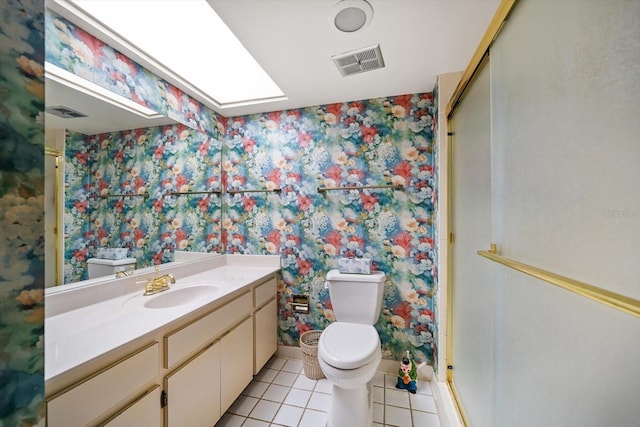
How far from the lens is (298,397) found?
1.79m

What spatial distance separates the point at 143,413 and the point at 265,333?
1080mm

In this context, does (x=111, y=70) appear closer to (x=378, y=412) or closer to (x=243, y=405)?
(x=243, y=405)

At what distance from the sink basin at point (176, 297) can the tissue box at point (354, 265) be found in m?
0.92

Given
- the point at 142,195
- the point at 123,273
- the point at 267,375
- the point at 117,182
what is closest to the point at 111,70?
the point at 117,182

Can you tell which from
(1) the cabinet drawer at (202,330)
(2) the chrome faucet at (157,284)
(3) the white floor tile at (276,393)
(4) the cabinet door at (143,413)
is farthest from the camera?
(3) the white floor tile at (276,393)

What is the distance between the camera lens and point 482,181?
1.21 m

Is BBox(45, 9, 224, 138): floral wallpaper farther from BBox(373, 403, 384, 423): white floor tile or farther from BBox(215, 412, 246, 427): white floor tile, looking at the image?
BBox(373, 403, 384, 423): white floor tile

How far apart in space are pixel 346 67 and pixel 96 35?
138 centimetres

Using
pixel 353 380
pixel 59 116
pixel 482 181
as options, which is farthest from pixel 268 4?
pixel 353 380

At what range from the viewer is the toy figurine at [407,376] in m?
1.88

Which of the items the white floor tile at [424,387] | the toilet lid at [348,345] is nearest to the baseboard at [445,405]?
the white floor tile at [424,387]

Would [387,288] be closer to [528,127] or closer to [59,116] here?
[528,127]

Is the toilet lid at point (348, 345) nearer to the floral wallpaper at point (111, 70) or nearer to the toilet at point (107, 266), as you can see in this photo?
the toilet at point (107, 266)

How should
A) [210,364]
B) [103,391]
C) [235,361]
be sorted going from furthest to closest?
[235,361] < [210,364] < [103,391]
